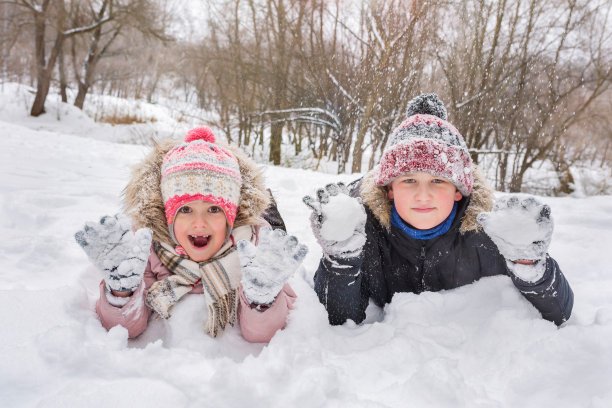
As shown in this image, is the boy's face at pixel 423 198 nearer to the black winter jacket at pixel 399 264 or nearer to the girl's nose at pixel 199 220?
the black winter jacket at pixel 399 264

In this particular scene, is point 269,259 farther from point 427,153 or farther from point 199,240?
point 427,153

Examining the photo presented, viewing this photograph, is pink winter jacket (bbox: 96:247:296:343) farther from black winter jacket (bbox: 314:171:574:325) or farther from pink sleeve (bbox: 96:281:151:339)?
black winter jacket (bbox: 314:171:574:325)

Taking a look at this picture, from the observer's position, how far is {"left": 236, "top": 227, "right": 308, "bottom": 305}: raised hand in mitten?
1256 mm

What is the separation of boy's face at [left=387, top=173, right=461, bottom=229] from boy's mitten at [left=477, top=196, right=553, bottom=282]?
295mm

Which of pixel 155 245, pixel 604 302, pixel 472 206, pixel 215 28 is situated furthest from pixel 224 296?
pixel 215 28

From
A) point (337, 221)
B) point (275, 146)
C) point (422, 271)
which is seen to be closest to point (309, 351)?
point (337, 221)

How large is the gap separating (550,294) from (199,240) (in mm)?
1433

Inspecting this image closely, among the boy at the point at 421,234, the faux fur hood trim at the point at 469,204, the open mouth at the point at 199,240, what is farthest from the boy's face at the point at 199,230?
the faux fur hood trim at the point at 469,204

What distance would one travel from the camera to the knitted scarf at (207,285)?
1486mm

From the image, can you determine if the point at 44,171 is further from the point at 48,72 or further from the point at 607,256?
the point at 48,72

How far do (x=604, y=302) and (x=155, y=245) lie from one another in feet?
6.45

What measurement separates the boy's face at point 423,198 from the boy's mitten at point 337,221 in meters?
0.32

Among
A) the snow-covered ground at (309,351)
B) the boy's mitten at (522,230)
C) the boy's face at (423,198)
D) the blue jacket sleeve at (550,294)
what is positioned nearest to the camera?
the snow-covered ground at (309,351)

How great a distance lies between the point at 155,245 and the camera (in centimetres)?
170
